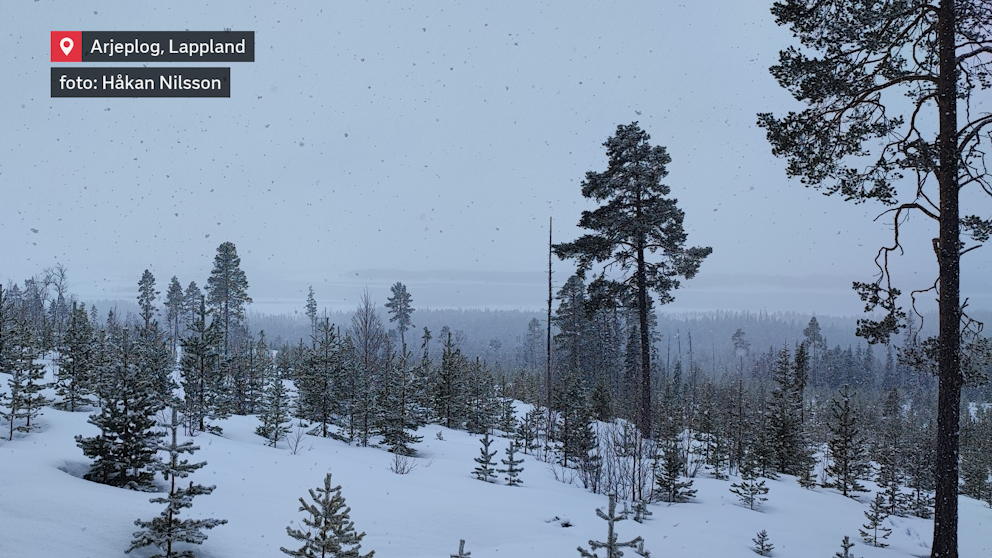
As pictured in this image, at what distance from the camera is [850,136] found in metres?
7.36

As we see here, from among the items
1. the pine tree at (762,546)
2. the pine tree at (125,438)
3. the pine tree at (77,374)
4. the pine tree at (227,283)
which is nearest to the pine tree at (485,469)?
the pine tree at (762,546)

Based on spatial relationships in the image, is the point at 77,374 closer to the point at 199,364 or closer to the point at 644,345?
the point at 199,364

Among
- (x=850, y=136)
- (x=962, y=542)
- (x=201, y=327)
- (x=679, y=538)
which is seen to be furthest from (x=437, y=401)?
(x=850, y=136)

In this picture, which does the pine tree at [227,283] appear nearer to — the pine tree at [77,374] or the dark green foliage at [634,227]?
the pine tree at [77,374]

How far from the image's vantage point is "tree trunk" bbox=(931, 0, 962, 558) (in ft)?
20.9

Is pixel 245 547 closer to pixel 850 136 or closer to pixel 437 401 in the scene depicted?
pixel 850 136

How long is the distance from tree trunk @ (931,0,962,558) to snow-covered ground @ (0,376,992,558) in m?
3.18

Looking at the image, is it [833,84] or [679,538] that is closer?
[833,84]

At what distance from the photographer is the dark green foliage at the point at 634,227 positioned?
671 inches

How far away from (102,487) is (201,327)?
10.3m

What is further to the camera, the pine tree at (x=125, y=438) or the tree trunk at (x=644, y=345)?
the tree trunk at (x=644, y=345)

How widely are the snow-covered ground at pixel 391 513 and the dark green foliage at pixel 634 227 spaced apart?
6.16 meters

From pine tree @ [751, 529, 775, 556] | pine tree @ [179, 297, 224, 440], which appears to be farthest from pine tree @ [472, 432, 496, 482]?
pine tree @ [179, 297, 224, 440]

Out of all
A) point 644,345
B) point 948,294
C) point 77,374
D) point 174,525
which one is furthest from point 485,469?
point 77,374
